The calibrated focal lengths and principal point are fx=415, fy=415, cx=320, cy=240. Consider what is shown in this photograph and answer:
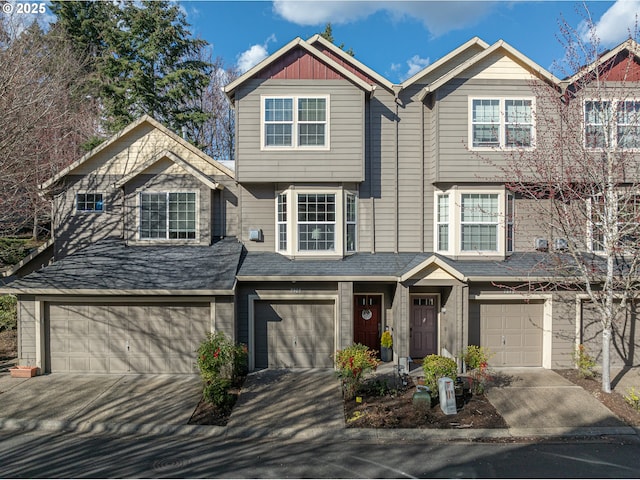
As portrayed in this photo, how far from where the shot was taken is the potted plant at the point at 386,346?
1302cm

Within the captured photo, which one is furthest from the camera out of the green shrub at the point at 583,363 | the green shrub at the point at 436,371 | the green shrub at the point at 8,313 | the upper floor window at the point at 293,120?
the green shrub at the point at 8,313

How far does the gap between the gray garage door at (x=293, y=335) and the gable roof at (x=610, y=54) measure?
9847mm

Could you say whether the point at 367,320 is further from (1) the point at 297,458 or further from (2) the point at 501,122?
(2) the point at 501,122

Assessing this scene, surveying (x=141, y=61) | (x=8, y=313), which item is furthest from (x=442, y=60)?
(x=141, y=61)

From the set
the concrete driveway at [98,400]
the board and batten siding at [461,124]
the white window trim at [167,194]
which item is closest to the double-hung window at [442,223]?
the board and batten siding at [461,124]

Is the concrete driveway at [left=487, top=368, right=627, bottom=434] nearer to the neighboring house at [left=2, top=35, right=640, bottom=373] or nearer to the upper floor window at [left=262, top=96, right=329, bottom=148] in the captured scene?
the neighboring house at [left=2, top=35, right=640, bottom=373]

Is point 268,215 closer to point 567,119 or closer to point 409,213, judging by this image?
point 409,213

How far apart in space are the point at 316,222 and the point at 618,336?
9855 millimetres

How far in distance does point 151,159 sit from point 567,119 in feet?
42.5

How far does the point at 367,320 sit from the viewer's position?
1375 centimetres

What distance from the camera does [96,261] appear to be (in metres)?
13.1

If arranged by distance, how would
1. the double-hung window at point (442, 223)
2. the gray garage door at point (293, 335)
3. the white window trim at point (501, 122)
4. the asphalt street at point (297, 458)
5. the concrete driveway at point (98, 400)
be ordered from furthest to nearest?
the double-hung window at point (442, 223), the white window trim at point (501, 122), the gray garage door at point (293, 335), the concrete driveway at point (98, 400), the asphalt street at point (297, 458)

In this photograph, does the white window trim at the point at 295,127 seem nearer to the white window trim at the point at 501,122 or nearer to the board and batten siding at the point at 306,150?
the board and batten siding at the point at 306,150

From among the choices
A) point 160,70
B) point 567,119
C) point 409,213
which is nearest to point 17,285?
point 409,213
